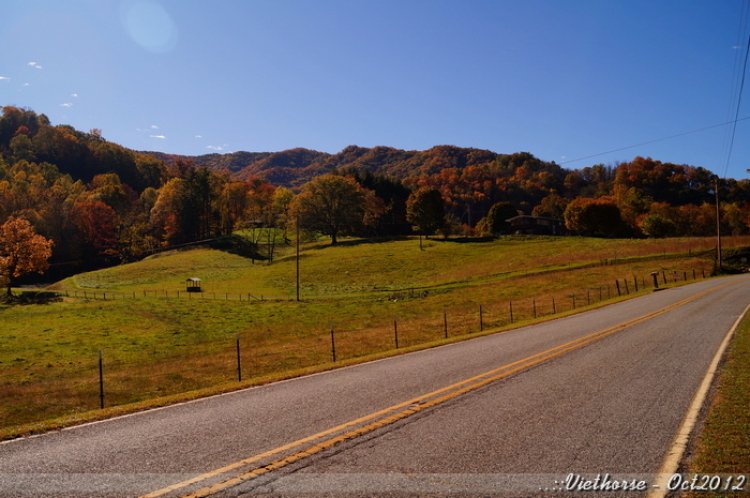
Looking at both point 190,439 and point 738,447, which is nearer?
point 738,447

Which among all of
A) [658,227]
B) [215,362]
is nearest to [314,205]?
[658,227]

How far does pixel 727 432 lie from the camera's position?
718cm

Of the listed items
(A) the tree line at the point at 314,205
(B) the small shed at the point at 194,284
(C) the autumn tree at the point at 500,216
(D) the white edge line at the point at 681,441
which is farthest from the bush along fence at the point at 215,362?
(C) the autumn tree at the point at 500,216

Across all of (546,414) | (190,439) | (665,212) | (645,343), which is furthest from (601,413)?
(665,212)

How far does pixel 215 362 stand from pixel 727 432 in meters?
20.1

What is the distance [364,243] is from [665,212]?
8382cm

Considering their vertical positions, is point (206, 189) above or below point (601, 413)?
above

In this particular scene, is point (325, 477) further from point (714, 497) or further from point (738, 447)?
point (738, 447)

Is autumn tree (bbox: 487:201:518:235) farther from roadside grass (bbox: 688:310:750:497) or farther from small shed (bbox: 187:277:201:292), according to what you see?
roadside grass (bbox: 688:310:750:497)

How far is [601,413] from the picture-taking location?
27.7ft

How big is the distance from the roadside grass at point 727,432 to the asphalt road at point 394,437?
0.47 m

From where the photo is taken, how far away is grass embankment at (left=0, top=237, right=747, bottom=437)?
59.5 ft

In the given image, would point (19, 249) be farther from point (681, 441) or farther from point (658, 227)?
point (658, 227)

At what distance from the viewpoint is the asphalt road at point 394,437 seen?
19.0ft
